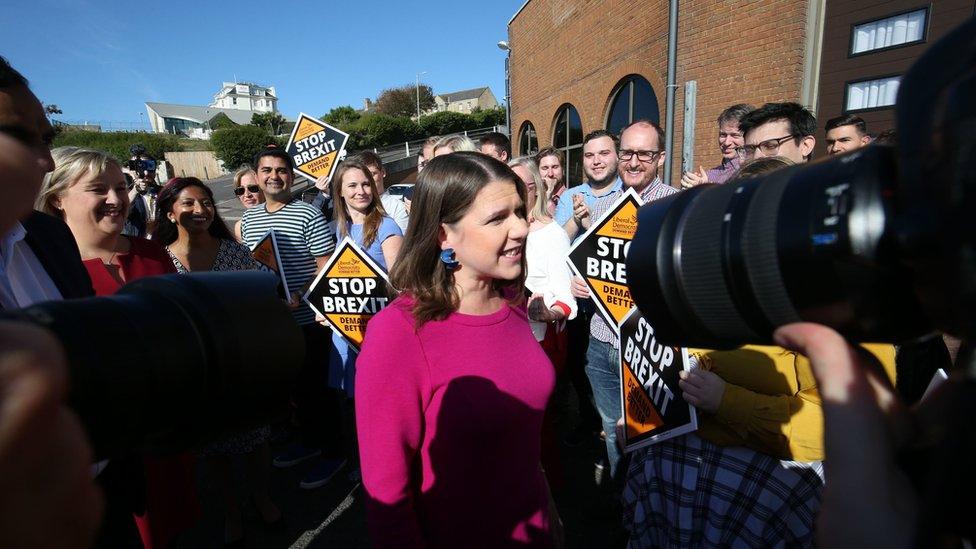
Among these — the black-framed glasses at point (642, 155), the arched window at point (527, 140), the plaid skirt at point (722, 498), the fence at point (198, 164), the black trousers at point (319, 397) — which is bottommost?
the black trousers at point (319, 397)

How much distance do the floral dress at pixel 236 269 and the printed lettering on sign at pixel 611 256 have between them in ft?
5.99

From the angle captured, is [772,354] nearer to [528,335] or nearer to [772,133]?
[528,335]

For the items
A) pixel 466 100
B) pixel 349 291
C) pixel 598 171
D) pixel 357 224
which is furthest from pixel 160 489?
pixel 466 100

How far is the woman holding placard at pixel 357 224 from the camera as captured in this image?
137 inches

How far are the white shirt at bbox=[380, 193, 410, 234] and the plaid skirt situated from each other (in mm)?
3356

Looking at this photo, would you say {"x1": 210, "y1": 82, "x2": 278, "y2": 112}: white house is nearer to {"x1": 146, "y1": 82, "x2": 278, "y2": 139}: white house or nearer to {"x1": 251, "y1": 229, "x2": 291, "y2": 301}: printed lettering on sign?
{"x1": 146, "y1": 82, "x2": 278, "y2": 139}: white house

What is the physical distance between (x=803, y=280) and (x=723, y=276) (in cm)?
12

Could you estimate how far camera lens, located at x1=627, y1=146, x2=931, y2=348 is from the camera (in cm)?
71

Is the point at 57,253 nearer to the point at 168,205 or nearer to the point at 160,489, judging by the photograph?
the point at 160,489

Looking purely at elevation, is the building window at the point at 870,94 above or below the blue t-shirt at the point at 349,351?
above

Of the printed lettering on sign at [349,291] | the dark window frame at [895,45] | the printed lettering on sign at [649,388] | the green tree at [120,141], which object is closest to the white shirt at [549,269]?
the printed lettering on sign at [649,388]

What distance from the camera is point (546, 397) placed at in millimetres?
1693

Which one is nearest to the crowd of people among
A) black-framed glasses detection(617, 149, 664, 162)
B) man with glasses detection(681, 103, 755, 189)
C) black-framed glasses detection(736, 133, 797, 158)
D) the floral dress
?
the floral dress

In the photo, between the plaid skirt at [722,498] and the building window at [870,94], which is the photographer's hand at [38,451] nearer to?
the plaid skirt at [722,498]
